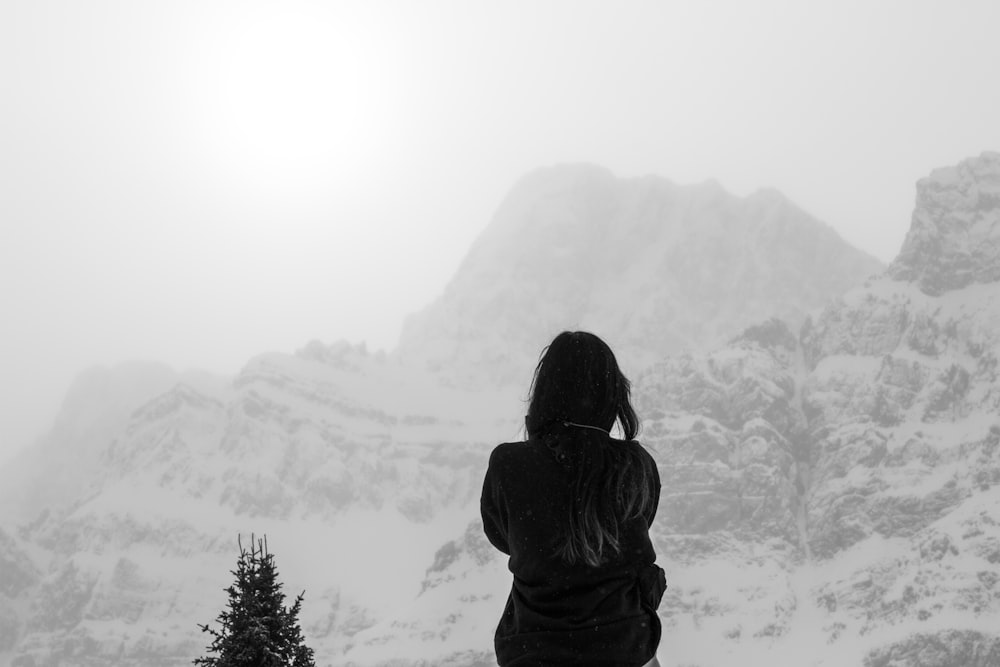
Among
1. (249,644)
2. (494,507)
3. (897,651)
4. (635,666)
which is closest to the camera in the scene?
(635,666)

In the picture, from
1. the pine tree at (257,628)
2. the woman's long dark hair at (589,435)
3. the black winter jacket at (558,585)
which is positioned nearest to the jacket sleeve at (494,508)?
Result: the black winter jacket at (558,585)

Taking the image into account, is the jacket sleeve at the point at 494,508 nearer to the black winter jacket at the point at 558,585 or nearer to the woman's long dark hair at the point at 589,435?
the black winter jacket at the point at 558,585

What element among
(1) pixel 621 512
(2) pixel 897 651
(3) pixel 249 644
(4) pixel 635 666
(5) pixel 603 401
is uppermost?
(2) pixel 897 651

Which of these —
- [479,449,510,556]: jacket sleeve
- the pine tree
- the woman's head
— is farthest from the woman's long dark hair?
the pine tree

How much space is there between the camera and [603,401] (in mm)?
4117

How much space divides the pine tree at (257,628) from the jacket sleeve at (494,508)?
21.7ft

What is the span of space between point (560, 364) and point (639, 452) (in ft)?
1.48

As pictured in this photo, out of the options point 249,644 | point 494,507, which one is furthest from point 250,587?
point 494,507

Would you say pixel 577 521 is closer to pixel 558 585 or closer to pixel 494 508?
pixel 558 585

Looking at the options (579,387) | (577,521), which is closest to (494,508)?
(577,521)

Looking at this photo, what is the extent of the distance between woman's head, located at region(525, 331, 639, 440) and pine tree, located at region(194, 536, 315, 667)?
22.4 ft

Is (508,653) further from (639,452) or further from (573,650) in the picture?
(639,452)

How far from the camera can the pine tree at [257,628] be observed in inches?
412

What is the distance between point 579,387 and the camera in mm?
4117
